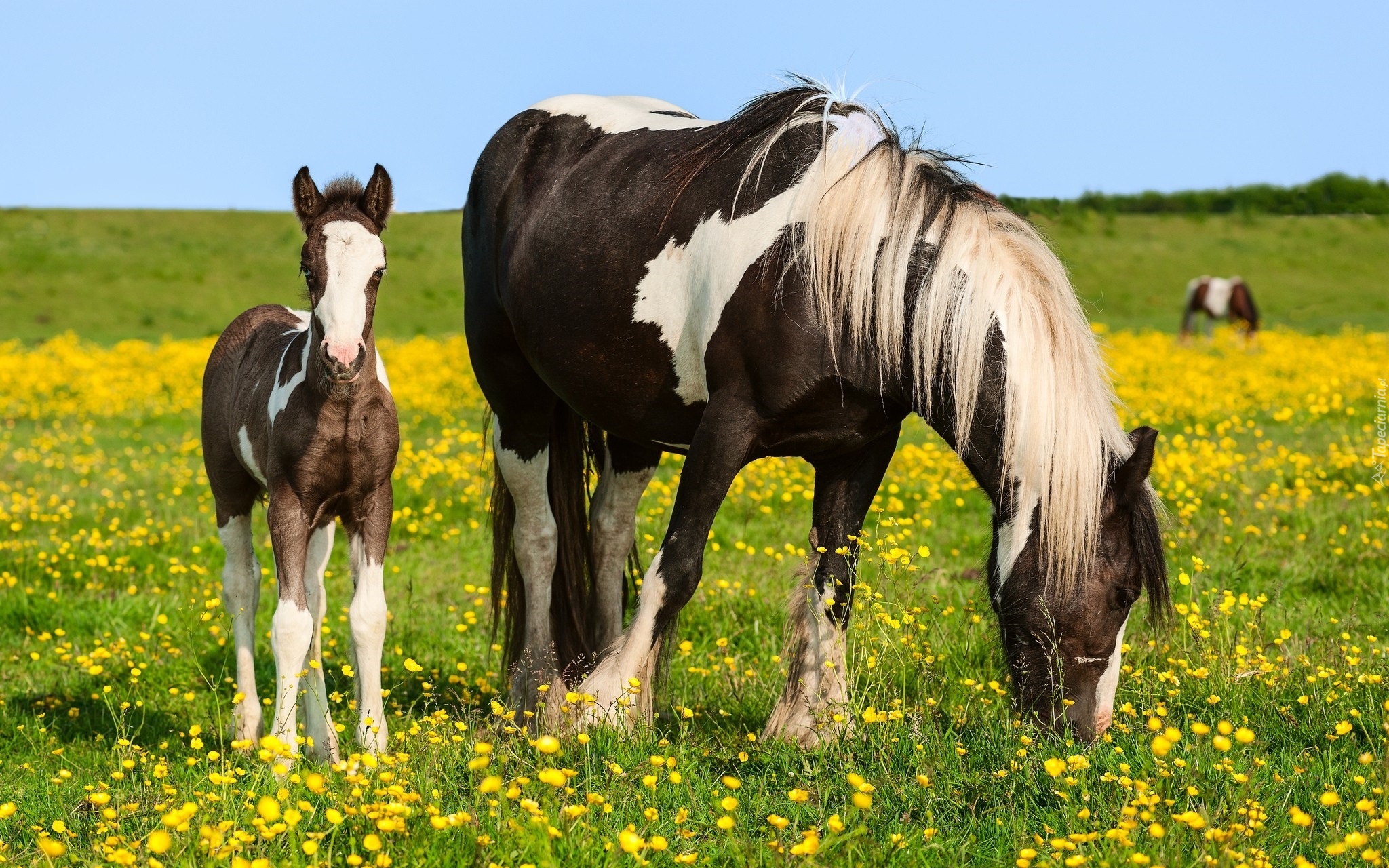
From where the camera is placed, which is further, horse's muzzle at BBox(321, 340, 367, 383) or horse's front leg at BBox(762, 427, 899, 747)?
horse's front leg at BBox(762, 427, 899, 747)

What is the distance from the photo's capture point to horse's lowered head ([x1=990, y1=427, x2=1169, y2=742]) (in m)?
3.62

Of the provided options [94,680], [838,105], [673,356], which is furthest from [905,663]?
[94,680]

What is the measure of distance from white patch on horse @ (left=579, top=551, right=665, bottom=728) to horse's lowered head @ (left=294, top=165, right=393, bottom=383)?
117cm

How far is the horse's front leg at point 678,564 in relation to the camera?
381 centimetres

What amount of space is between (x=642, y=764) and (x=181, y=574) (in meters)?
4.46

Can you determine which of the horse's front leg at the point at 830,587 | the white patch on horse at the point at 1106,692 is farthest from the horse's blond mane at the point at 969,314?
the horse's front leg at the point at 830,587

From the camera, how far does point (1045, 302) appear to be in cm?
371

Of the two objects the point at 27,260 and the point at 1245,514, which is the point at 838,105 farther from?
the point at 27,260

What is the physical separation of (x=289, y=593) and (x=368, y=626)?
32cm

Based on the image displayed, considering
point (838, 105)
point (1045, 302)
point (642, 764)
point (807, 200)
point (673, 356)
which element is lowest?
point (642, 764)

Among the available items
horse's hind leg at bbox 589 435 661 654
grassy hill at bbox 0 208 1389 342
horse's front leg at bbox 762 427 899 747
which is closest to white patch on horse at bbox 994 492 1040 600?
horse's front leg at bbox 762 427 899 747

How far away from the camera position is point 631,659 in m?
3.97

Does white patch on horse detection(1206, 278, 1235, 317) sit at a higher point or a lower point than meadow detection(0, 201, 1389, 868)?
higher

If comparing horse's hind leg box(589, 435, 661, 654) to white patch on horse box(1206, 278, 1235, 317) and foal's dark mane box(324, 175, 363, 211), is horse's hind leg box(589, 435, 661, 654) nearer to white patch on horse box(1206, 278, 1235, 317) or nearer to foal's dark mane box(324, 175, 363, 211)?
foal's dark mane box(324, 175, 363, 211)
